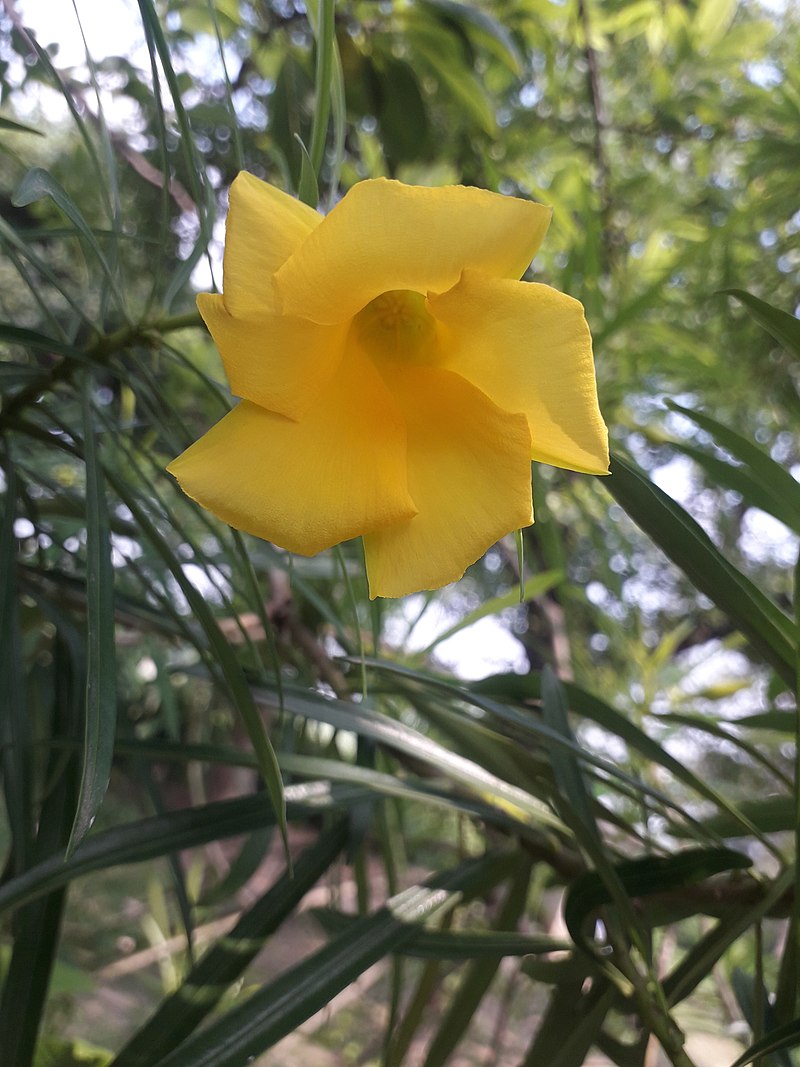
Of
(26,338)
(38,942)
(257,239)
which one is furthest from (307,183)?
(38,942)

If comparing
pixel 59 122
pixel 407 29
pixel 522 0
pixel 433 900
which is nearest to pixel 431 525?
pixel 433 900

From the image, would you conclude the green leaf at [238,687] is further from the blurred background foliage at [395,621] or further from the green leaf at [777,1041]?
the green leaf at [777,1041]

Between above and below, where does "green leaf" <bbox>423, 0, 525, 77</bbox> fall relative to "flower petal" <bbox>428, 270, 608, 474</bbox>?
above

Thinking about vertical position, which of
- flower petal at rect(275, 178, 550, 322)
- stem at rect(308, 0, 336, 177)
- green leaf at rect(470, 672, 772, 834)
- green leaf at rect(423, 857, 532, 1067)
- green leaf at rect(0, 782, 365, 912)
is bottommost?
green leaf at rect(423, 857, 532, 1067)

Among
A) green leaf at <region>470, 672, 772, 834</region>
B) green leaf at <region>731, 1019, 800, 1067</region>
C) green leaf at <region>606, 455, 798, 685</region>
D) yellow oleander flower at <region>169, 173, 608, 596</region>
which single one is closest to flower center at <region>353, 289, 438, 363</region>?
yellow oleander flower at <region>169, 173, 608, 596</region>

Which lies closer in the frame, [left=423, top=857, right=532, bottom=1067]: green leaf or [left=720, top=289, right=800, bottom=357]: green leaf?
[left=720, top=289, right=800, bottom=357]: green leaf

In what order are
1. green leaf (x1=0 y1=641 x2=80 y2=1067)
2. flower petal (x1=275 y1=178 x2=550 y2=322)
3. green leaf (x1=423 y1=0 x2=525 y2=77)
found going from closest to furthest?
flower petal (x1=275 y1=178 x2=550 y2=322)
green leaf (x1=0 y1=641 x2=80 y2=1067)
green leaf (x1=423 y1=0 x2=525 y2=77)

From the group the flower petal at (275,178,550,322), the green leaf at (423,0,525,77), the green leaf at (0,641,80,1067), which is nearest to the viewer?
the flower petal at (275,178,550,322)

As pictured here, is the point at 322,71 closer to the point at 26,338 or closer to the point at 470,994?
the point at 26,338

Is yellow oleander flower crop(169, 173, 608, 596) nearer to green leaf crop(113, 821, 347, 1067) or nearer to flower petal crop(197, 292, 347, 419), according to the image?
flower petal crop(197, 292, 347, 419)
